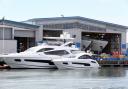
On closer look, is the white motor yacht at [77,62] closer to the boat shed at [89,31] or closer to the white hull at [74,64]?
the white hull at [74,64]

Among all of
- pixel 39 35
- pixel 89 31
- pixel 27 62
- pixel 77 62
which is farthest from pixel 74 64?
pixel 89 31

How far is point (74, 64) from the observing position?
61188 mm

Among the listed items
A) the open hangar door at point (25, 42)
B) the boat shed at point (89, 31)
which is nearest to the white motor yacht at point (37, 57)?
the open hangar door at point (25, 42)

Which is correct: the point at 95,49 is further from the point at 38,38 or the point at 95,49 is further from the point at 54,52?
the point at 54,52

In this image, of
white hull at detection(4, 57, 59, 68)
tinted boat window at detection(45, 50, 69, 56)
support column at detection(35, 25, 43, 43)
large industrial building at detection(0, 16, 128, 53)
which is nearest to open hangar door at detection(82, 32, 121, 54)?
large industrial building at detection(0, 16, 128, 53)

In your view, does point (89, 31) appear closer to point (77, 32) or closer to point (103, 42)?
point (77, 32)

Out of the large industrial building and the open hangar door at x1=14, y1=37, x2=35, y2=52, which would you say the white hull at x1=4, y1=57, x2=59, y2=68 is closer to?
the large industrial building

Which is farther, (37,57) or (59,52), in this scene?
(59,52)

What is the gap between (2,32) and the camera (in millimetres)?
69875

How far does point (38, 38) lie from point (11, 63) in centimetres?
2001

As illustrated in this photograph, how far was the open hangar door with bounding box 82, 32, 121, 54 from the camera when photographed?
94.6m

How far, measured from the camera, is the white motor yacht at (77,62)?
198ft

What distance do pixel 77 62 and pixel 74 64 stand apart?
493mm

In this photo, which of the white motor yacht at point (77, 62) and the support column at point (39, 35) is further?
the support column at point (39, 35)
